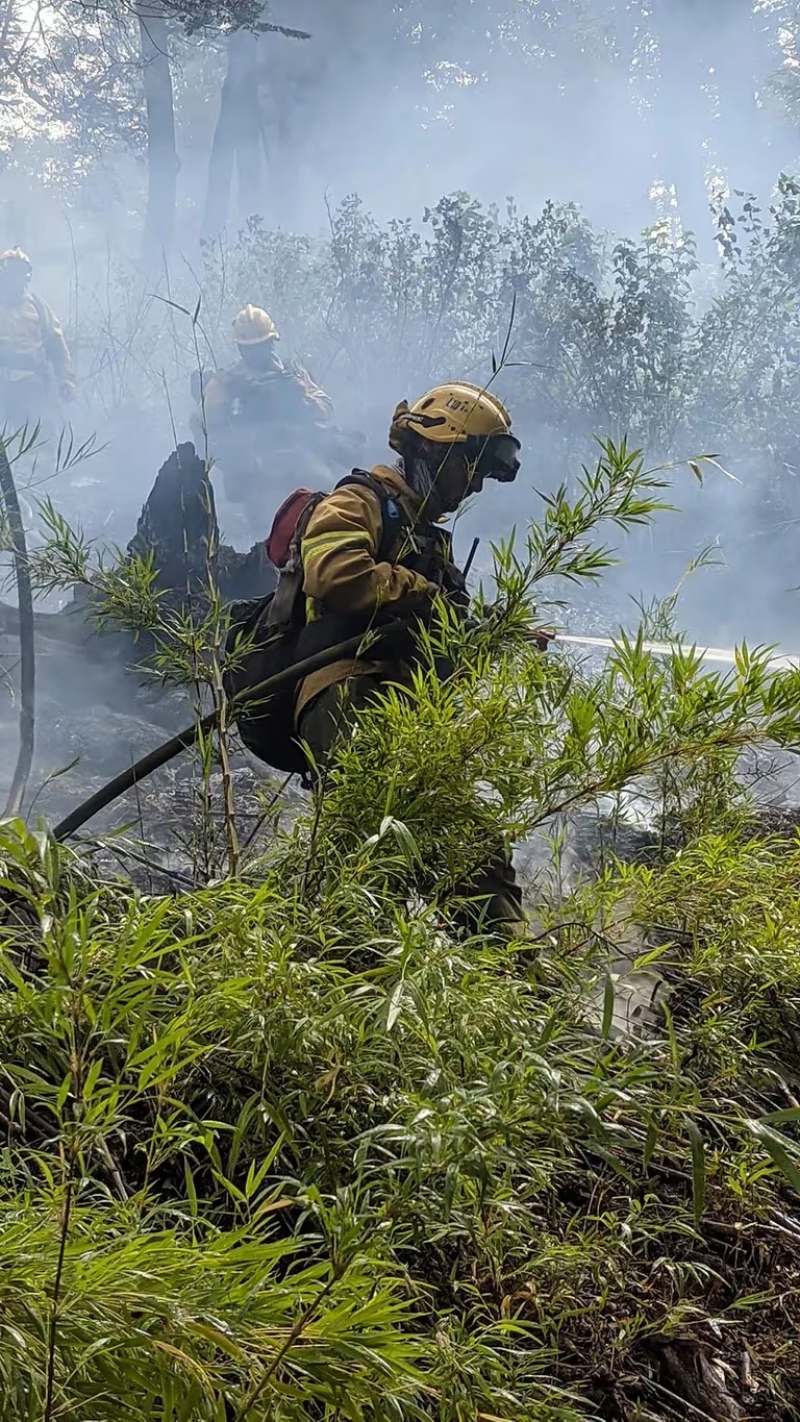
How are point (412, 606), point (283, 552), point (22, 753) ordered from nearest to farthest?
1. point (412, 606)
2. point (283, 552)
3. point (22, 753)

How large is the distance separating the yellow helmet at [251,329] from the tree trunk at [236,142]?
0.29 m

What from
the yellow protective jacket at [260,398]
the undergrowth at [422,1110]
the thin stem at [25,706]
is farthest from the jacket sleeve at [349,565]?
the yellow protective jacket at [260,398]

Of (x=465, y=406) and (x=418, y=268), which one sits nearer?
(x=465, y=406)

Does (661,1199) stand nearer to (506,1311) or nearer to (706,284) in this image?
(506,1311)

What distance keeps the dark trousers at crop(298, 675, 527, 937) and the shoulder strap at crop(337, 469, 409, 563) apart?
14 centimetres

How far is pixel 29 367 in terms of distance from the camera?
92.4 inches

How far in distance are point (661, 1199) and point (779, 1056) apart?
185mm

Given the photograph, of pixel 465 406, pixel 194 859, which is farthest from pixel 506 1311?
pixel 465 406

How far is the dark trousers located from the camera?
67cm

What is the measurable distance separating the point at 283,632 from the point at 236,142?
6.57ft

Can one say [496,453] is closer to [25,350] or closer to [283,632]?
[283,632]

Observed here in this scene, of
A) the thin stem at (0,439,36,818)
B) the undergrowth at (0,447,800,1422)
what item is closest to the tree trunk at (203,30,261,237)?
the thin stem at (0,439,36,818)

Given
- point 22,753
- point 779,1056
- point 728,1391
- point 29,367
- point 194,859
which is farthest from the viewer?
point 29,367

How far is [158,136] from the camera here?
245cm
